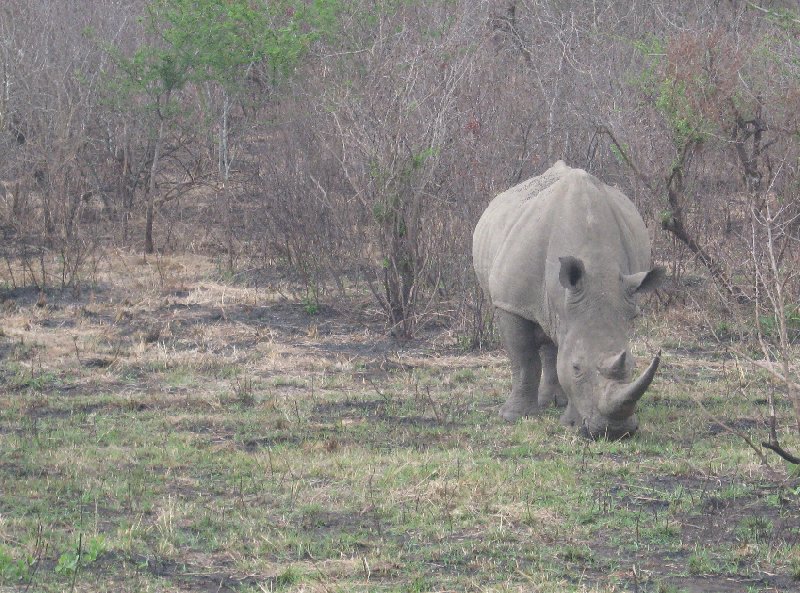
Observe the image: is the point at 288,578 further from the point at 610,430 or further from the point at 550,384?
the point at 550,384

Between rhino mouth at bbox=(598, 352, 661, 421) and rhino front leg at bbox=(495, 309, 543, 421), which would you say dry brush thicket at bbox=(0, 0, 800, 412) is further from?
rhino front leg at bbox=(495, 309, 543, 421)

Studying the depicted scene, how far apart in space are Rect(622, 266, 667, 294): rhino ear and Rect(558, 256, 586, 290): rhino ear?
0.28 meters

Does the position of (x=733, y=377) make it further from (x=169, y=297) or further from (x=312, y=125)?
(x=312, y=125)

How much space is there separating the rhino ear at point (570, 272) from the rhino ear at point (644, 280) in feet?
0.93

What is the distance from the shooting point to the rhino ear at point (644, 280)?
24.9 ft

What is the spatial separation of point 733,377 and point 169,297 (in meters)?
5.86

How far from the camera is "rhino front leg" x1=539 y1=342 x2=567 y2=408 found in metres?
9.14

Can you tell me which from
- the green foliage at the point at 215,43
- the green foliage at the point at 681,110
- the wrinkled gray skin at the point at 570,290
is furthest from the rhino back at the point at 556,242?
the green foliage at the point at 215,43

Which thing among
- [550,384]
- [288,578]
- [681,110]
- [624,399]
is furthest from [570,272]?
[681,110]

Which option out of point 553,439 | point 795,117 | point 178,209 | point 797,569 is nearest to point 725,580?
point 797,569

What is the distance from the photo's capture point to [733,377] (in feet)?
32.8

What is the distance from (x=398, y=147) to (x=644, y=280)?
3999 mm

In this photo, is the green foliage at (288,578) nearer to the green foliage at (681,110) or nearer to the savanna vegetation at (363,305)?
the savanna vegetation at (363,305)

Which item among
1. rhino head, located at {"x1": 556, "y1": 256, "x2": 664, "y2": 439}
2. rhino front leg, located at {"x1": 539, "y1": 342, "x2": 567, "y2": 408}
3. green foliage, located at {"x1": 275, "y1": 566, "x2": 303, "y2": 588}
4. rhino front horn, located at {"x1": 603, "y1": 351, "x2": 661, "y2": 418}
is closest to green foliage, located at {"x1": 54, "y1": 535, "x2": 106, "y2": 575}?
green foliage, located at {"x1": 275, "y1": 566, "x2": 303, "y2": 588}
